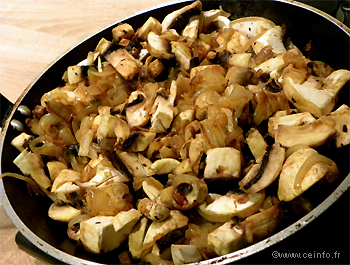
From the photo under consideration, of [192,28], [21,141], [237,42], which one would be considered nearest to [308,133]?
[237,42]

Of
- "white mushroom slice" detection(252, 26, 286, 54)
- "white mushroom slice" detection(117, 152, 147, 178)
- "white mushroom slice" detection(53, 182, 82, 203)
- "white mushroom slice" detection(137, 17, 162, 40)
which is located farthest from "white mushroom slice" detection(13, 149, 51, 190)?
"white mushroom slice" detection(252, 26, 286, 54)

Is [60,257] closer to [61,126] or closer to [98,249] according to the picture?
[98,249]

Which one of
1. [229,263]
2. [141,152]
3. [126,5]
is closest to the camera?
[229,263]

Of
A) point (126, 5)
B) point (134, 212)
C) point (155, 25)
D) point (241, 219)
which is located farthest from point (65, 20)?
point (241, 219)

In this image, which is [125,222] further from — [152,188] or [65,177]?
[65,177]

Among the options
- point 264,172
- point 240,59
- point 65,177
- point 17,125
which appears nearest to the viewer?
point 264,172

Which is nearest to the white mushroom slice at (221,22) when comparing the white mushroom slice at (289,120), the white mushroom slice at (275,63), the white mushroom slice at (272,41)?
the white mushroom slice at (272,41)
